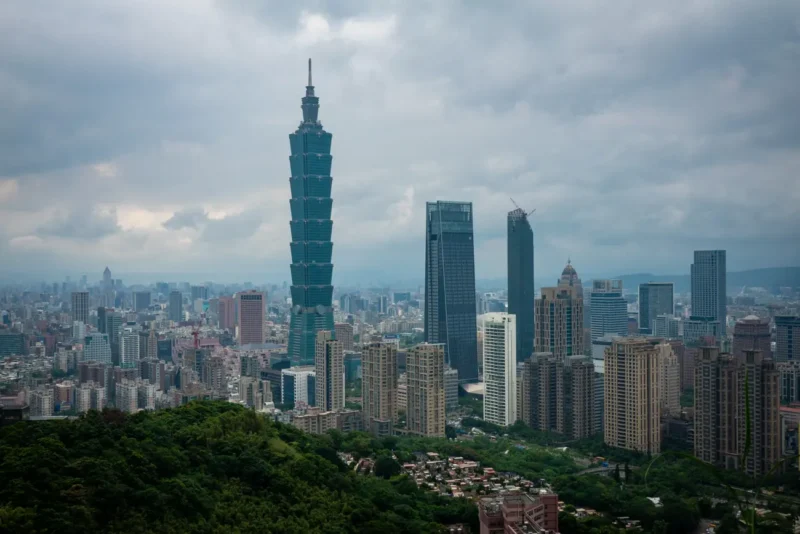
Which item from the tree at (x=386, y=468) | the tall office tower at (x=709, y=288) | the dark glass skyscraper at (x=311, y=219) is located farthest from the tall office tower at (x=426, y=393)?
the dark glass skyscraper at (x=311, y=219)

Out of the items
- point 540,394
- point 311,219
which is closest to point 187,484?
point 540,394

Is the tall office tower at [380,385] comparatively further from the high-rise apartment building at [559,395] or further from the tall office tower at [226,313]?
the tall office tower at [226,313]

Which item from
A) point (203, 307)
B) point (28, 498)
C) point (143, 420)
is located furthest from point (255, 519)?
point (203, 307)

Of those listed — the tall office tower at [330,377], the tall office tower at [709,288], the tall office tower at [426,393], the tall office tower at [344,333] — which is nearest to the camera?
the tall office tower at [426,393]

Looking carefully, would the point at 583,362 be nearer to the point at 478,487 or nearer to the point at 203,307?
the point at 478,487

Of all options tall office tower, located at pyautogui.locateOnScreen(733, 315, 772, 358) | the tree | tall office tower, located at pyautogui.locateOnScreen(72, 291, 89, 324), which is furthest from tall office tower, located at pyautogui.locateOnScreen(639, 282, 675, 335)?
tall office tower, located at pyautogui.locateOnScreen(72, 291, 89, 324)

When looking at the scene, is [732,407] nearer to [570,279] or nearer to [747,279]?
[747,279]
